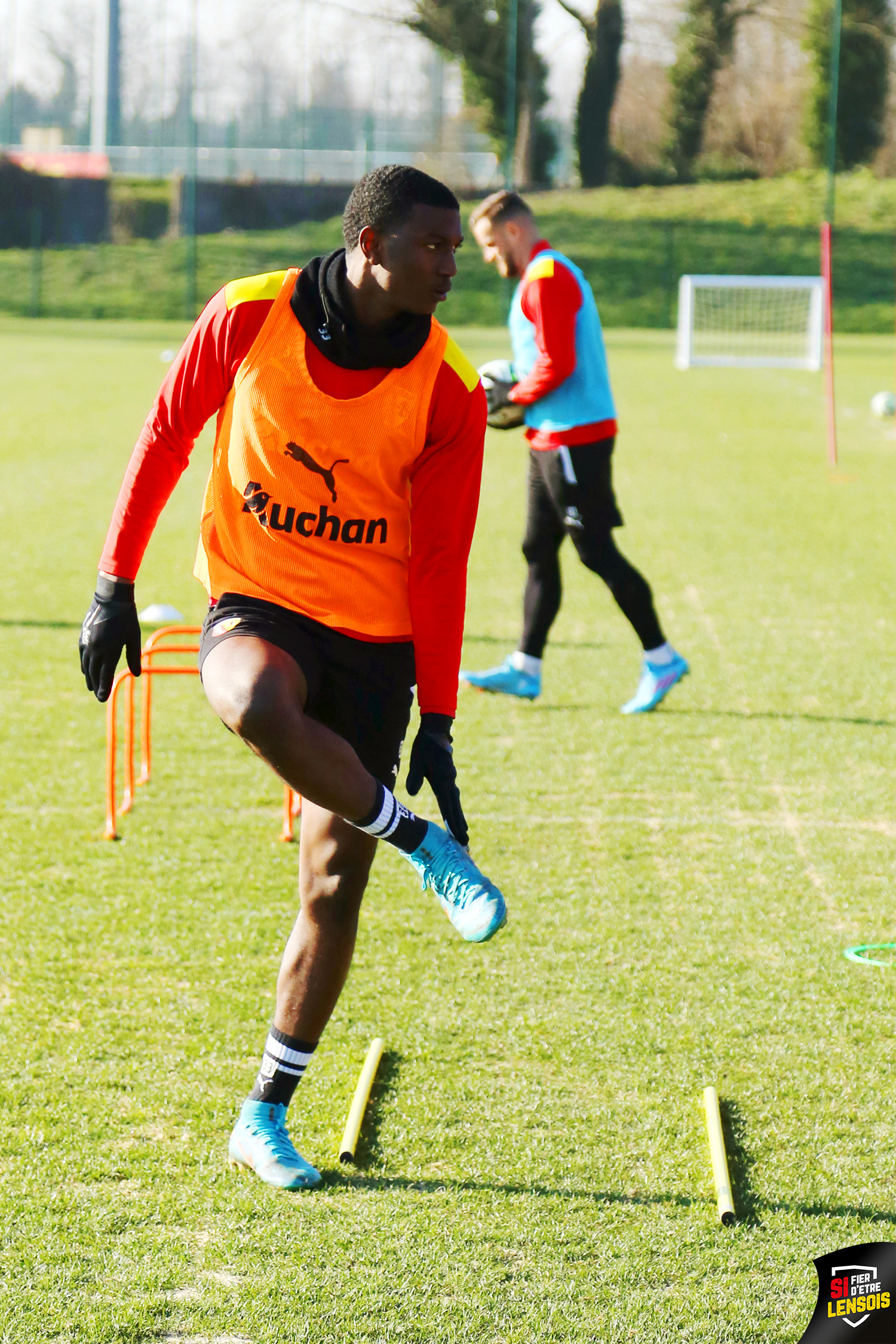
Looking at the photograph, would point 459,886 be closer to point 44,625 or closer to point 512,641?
point 512,641

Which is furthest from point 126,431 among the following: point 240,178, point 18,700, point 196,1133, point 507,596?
point 240,178

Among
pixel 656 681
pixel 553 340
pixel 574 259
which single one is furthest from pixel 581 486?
pixel 574 259

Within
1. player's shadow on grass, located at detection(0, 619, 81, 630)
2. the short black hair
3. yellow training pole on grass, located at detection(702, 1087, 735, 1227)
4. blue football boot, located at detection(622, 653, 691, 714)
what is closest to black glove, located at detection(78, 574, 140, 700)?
the short black hair

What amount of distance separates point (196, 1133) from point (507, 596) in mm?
6748

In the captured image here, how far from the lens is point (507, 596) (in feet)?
32.9

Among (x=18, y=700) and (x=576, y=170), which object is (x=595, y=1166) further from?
(x=576, y=170)

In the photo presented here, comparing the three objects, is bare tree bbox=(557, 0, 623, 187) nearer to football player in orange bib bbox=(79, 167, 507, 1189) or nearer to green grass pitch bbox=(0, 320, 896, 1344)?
green grass pitch bbox=(0, 320, 896, 1344)

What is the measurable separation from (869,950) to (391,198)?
2.81 meters

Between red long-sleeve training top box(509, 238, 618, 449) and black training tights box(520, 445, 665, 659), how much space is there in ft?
0.28

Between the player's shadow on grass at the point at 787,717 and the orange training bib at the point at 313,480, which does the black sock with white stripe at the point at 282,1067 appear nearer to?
the orange training bib at the point at 313,480

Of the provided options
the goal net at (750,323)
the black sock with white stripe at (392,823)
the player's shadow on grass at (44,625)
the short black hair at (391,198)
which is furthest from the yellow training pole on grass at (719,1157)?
the goal net at (750,323)

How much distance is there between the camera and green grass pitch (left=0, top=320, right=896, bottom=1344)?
2988mm

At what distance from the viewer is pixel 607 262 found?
3844 cm

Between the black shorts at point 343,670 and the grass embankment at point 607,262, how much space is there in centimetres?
3320
